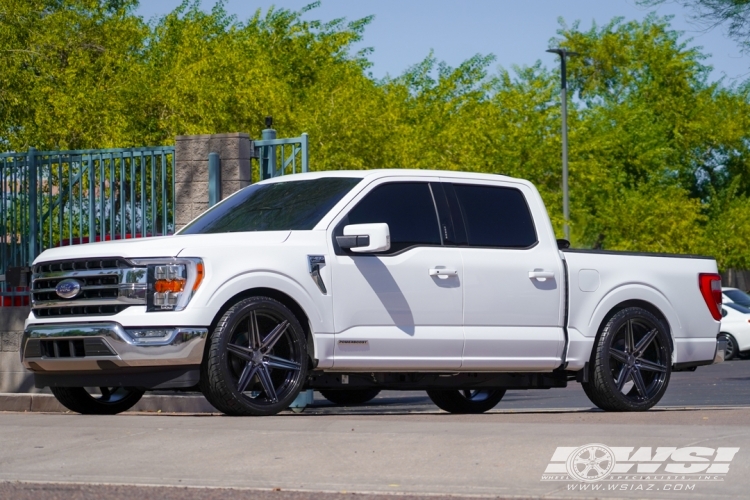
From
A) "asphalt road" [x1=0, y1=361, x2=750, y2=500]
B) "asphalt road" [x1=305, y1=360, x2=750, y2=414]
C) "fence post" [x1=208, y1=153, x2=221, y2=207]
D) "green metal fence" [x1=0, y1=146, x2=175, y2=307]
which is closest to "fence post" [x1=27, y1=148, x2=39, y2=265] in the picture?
"green metal fence" [x1=0, y1=146, x2=175, y2=307]

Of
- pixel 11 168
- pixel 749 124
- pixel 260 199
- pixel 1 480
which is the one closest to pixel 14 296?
pixel 11 168

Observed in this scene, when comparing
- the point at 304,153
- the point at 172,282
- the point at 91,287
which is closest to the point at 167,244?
the point at 172,282

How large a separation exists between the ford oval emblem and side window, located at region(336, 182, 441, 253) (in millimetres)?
1967

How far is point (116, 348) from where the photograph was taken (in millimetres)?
9234

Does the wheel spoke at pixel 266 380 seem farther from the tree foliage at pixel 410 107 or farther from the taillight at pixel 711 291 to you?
the tree foliage at pixel 410 107

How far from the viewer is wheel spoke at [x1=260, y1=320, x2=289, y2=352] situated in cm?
948

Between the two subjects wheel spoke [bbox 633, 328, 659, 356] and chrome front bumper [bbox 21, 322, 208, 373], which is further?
wheel spoke [bbox 633, 328, 659, 356]

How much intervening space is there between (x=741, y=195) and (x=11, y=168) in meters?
43.6

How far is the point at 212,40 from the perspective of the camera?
126 feet

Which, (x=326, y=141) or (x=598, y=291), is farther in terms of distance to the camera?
(x=326, y=141)

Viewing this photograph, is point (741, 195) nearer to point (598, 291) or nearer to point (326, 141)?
point (326, 141)

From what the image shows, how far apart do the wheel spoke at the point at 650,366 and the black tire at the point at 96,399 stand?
4046 millimetres

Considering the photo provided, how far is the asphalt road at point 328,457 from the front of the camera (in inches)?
252

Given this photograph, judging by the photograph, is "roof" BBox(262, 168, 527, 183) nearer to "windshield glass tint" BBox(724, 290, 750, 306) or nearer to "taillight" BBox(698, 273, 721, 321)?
"taillight" BBox(698, 273, 721, 321)
